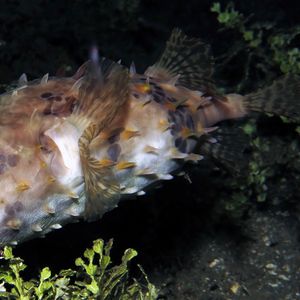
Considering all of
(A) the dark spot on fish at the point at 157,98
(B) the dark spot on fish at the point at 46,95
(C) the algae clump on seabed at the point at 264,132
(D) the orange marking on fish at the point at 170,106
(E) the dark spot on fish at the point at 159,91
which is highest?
(B) the dark spot on fish at the point at 46,95

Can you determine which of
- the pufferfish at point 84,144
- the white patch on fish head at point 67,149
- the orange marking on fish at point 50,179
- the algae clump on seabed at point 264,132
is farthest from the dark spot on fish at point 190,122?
the algae clump on seabed at point 264,132

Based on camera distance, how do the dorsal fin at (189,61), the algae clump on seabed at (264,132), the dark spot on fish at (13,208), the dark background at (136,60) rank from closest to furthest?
the dark spot on fish at (13,208), the dorsal fin at (189,61), the dark background at (136,60), the algae clump on seabed at (264,132)

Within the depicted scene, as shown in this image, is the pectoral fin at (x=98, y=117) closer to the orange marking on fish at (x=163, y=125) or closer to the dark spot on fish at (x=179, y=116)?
the orange marking on fish at (x=163, y=125)

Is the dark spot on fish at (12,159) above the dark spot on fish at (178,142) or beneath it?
above

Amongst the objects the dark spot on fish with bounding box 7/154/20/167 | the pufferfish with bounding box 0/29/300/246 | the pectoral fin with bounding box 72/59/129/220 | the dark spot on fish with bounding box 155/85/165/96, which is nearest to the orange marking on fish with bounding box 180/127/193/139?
the pufferfish with bounding box 0/29/300/246

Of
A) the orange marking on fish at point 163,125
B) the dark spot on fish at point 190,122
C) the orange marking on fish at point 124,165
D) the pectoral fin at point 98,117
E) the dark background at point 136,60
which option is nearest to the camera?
the pectoral fin at point 98,117

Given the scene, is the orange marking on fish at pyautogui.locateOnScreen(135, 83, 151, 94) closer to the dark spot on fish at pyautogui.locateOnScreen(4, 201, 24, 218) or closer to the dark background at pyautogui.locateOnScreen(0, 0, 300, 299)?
the dark background at pyautogui.locateOnScreen(0, 0, 300, 299)
